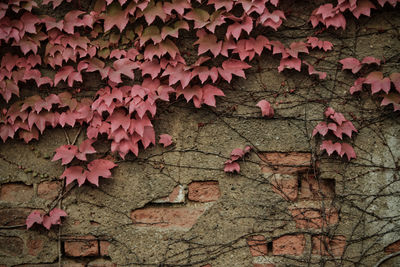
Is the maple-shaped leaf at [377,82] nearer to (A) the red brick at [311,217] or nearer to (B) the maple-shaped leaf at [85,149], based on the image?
(A) the red brick at [311,217]

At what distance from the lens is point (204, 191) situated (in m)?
2.28

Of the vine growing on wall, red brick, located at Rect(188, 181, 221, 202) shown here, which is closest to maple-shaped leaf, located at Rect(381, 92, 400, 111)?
the vine growing on wall

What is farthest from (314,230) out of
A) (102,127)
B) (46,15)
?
(46,15)

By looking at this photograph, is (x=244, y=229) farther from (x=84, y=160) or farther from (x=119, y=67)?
(x=119, y=67)

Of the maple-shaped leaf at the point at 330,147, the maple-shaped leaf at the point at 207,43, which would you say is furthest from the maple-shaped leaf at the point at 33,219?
the maple-shaped leaf at the point at 330,147

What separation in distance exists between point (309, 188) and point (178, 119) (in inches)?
40.3

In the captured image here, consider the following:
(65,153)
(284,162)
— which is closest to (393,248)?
(284,162)

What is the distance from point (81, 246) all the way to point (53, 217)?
0.29 m

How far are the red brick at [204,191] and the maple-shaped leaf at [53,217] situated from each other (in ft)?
2.93

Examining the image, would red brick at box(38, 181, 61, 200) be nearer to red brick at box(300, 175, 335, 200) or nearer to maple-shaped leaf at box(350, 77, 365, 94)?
red brick at box(300, 175, 335, 200)

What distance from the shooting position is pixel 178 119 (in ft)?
7.44

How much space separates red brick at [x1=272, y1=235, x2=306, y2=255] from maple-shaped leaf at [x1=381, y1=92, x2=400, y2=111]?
1.04 meters

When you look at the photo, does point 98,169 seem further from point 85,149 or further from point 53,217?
point 53,217

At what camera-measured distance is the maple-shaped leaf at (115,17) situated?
86.4 inches
